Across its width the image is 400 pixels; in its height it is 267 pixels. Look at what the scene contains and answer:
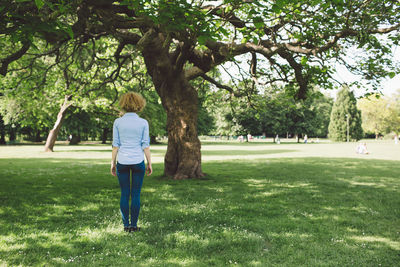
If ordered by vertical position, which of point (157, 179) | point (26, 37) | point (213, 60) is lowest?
point (157, 179)

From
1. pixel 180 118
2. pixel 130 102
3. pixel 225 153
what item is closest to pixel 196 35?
pixel 130 102

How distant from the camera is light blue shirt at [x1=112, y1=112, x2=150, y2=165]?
5.23 meters

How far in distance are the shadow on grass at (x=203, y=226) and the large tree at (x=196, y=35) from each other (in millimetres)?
3869

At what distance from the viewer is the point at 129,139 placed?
526 cm

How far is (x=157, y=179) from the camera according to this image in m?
12.8

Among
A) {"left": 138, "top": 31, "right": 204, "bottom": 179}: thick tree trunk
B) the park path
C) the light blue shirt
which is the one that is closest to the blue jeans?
the light blue shirt

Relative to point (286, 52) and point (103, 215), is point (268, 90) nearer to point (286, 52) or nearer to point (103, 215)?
point (286, 52)

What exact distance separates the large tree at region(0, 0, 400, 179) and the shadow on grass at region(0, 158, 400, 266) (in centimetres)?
387

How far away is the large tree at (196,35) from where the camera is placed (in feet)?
23.0

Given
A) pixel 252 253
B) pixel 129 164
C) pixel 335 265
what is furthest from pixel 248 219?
pixel 129 164

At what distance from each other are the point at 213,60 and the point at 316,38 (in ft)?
12.9

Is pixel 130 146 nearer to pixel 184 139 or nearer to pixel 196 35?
pixel 196 35

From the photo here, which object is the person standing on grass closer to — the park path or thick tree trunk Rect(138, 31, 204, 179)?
thick tree trunk Rect(138, 31, 204, 179)

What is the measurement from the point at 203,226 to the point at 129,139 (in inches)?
88.5
